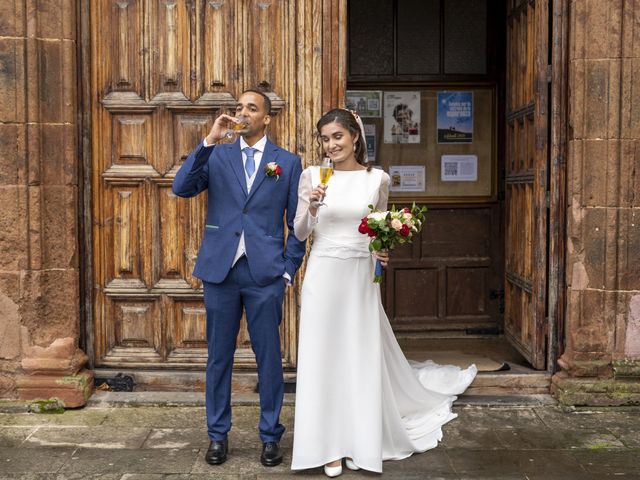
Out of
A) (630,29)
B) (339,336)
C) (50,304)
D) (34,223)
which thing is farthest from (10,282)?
(630,29)

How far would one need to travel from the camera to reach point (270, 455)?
16.8 ft

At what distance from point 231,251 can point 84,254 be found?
6.37 feet

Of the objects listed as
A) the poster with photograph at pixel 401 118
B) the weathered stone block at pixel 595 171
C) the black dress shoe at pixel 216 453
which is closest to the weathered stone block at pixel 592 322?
the weathered stone block at pixel 595 171

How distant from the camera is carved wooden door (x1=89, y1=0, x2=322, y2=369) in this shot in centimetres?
643

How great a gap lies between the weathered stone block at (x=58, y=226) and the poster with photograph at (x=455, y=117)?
13.2ft

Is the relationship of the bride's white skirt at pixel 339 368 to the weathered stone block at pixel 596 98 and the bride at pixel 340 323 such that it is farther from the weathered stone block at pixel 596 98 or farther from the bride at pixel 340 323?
the weathered stone block at pixel 596 98

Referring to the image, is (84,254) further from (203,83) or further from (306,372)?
(306,372)

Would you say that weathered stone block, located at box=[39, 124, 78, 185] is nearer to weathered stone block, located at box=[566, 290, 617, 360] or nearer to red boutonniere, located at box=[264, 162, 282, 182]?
red boutonniere, located at box=[264, 162, 282, 182]

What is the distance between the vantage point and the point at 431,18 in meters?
8.70

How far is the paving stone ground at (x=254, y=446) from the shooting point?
5008mm

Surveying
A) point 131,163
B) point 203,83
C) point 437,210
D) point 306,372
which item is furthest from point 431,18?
point 306,372

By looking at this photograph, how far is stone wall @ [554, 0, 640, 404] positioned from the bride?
1915 mm

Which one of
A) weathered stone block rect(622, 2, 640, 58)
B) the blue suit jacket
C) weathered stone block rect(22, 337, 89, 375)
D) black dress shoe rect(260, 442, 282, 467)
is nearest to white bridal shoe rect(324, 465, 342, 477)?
black dress shoe rect(260, 442, 282, 467)

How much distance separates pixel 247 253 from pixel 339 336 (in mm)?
728
